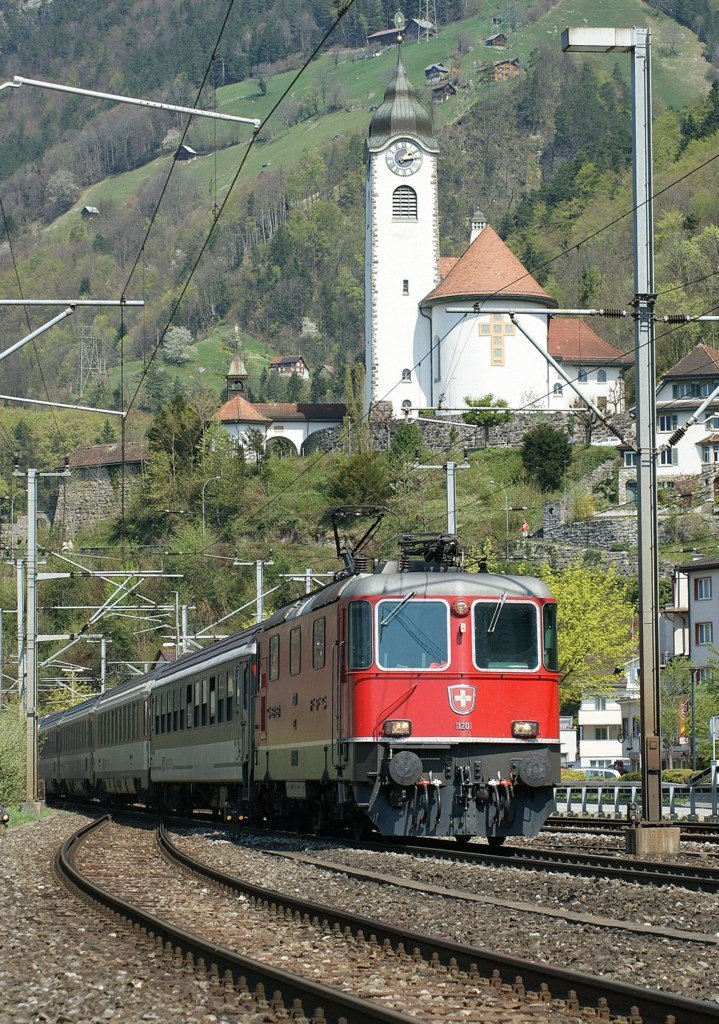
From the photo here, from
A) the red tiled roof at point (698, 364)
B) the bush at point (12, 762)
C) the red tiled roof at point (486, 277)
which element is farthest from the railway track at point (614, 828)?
the red tiled roof at point (486, 277)

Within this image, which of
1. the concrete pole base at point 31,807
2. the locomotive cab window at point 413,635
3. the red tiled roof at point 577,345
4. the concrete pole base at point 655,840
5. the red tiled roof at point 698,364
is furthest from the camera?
the red tiled roof at point 577,345

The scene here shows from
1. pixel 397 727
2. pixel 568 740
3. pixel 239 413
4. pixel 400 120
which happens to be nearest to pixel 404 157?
pixel 400 120

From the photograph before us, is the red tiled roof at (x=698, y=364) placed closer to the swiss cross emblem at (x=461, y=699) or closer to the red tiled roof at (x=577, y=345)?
the red tiled roof at (x=577, y=345)

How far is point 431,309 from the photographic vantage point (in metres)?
130

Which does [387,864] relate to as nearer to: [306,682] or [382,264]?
[306,682]

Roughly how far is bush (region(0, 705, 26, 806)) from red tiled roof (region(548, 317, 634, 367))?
89.3 metres

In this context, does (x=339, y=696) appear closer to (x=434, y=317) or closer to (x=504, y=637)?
(x=504, y=637)

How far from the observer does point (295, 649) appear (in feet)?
77.8

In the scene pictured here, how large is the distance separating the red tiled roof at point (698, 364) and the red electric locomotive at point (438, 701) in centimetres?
10029

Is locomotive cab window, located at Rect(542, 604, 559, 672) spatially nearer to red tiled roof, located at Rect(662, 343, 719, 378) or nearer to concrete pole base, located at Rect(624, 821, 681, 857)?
concrete pole base, located at Rect(624, 821, 681, 857)

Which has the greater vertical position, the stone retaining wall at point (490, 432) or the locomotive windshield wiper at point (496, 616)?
the stone retaining wall at point (490, 432)

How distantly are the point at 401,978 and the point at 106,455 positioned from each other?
14721 centimetres

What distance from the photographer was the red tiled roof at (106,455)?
15125cm

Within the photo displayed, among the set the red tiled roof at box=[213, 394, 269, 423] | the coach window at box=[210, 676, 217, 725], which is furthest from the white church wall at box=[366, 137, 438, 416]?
the coach window at box=[210, 676, 217, 725]
